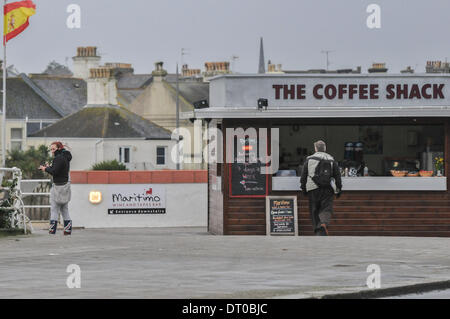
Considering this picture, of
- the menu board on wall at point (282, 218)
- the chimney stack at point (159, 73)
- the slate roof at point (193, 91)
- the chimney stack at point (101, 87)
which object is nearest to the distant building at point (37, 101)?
the chimney stack at point (101, 87)

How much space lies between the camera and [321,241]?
1820 centimetres

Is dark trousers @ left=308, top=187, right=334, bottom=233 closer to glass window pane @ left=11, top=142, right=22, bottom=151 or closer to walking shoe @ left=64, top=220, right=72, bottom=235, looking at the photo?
walking shoe @ left=64, top=220, right=72, bottom=235

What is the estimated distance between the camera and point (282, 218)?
22.7 metres

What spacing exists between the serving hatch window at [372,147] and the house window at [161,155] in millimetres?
52872

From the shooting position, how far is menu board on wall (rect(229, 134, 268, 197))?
23000 mm

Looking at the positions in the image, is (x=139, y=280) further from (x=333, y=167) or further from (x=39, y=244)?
(x=333, y=167)

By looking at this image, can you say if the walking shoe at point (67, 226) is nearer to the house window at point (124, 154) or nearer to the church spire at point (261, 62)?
the church spire at point (261, 62)

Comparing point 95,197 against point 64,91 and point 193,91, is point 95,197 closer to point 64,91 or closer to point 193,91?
point 193,91

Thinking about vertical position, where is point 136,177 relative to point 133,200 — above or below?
above

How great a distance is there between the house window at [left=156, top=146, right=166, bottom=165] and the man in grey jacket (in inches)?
2216

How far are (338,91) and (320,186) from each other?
12.2 feet

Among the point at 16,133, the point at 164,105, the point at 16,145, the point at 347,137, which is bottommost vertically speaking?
the point at 347,137

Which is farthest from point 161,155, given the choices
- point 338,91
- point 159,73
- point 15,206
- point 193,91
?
point 15,206
